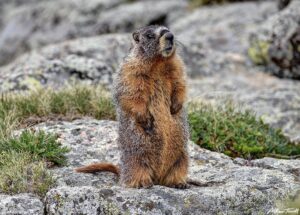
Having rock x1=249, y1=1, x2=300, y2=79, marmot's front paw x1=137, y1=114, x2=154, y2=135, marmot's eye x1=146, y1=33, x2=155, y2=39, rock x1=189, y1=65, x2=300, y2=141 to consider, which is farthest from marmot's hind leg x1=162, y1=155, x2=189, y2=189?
rock x1=249, y1=1, x2=300, y2=79

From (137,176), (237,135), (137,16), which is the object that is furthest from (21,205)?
(137,16)

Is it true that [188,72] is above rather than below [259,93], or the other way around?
above

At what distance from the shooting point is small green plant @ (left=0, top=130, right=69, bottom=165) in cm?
789

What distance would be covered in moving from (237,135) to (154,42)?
2648mm

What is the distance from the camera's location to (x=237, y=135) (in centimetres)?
951

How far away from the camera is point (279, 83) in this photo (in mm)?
13656

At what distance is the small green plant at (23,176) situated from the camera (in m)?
7.04

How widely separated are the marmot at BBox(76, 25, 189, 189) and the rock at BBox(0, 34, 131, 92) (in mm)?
4090

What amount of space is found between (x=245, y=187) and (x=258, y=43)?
27.0 ft

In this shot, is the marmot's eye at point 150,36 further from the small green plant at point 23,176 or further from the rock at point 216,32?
the rock at point 216,32

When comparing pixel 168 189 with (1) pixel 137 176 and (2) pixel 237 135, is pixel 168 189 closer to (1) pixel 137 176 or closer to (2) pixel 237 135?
(1) pixel 137 176

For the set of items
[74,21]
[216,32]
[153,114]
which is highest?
[74,21]

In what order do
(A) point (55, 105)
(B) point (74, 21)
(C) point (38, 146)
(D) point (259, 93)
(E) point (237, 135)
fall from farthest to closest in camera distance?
1. (B) point (74, 21)
2. (D) point (259, 93)
3. (A) point (55, 105)
4. (E) point (237, 135)
5. (C) point (38, 146)

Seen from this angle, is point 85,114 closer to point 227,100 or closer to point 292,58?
point 227,100
